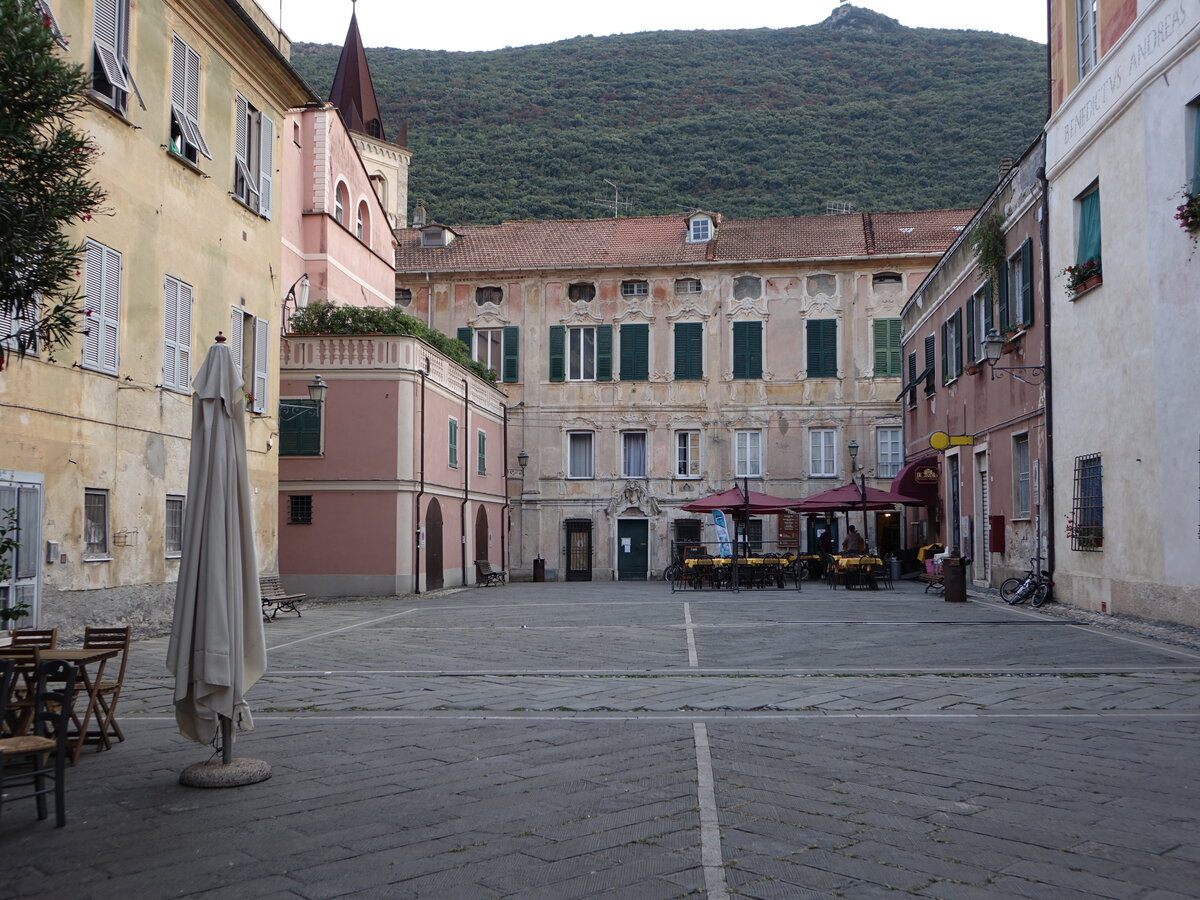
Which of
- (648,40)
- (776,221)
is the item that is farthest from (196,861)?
(648,40)

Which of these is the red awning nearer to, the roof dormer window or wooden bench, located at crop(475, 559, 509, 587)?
wooden bench, located at crop(475, 559, 509, 587)

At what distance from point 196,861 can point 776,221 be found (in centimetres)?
3571

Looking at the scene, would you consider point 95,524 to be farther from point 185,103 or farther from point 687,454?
point 687,454

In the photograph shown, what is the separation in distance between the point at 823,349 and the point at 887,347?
191cm

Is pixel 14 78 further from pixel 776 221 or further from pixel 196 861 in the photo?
pixel 776 221

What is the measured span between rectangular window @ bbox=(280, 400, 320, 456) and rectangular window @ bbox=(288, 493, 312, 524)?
915mm

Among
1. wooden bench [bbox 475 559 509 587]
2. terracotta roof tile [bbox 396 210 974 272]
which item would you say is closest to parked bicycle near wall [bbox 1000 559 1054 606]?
wooden bench [bbox 475 559 509 587]

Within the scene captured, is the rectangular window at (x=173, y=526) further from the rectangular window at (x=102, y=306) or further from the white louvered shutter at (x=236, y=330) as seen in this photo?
the white louvered shutter at (x=236, y=330)

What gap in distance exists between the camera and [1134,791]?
5430 millimetres

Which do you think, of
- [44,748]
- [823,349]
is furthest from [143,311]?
[823,349]

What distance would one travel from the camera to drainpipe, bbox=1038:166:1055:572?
16734 millimetres

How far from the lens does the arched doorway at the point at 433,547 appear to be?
2595cm

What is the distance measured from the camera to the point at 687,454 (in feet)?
116

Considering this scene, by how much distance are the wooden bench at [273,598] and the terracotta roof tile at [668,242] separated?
19840 mm
